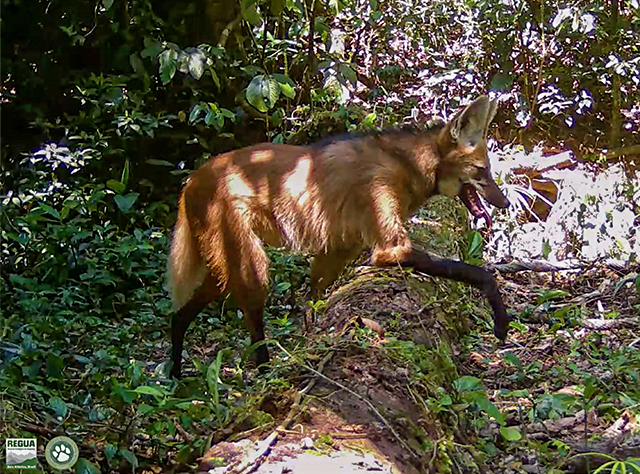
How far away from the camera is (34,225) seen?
15.5 ft

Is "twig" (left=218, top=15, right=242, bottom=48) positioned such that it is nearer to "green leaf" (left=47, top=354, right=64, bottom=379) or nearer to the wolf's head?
the wolf's head

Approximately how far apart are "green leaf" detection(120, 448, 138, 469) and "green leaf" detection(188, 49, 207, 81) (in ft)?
10.8

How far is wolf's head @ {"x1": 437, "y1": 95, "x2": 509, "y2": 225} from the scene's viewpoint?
4203 mm

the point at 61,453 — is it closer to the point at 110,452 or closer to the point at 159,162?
the point at 110,452

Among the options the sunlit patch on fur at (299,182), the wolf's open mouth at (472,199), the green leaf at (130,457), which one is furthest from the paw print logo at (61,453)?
the wolf's open mouth at (472,199)

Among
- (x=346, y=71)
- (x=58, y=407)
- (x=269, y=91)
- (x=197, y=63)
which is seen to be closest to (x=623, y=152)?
(x=346, y=71)

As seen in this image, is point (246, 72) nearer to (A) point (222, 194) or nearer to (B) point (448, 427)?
(A) point (222, 194)

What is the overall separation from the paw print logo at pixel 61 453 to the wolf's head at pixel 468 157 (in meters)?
2.69

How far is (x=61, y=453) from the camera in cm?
218

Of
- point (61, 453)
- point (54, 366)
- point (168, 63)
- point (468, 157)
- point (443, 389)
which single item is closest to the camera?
point (61, 453)

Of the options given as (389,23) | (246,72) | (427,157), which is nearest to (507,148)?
(389,23)

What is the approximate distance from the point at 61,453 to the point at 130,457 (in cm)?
20

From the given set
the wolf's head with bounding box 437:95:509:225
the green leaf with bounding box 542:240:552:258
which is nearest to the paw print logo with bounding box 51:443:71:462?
the wolf's head with bounding box 437:95:509:225

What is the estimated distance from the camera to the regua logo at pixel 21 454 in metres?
1.99
